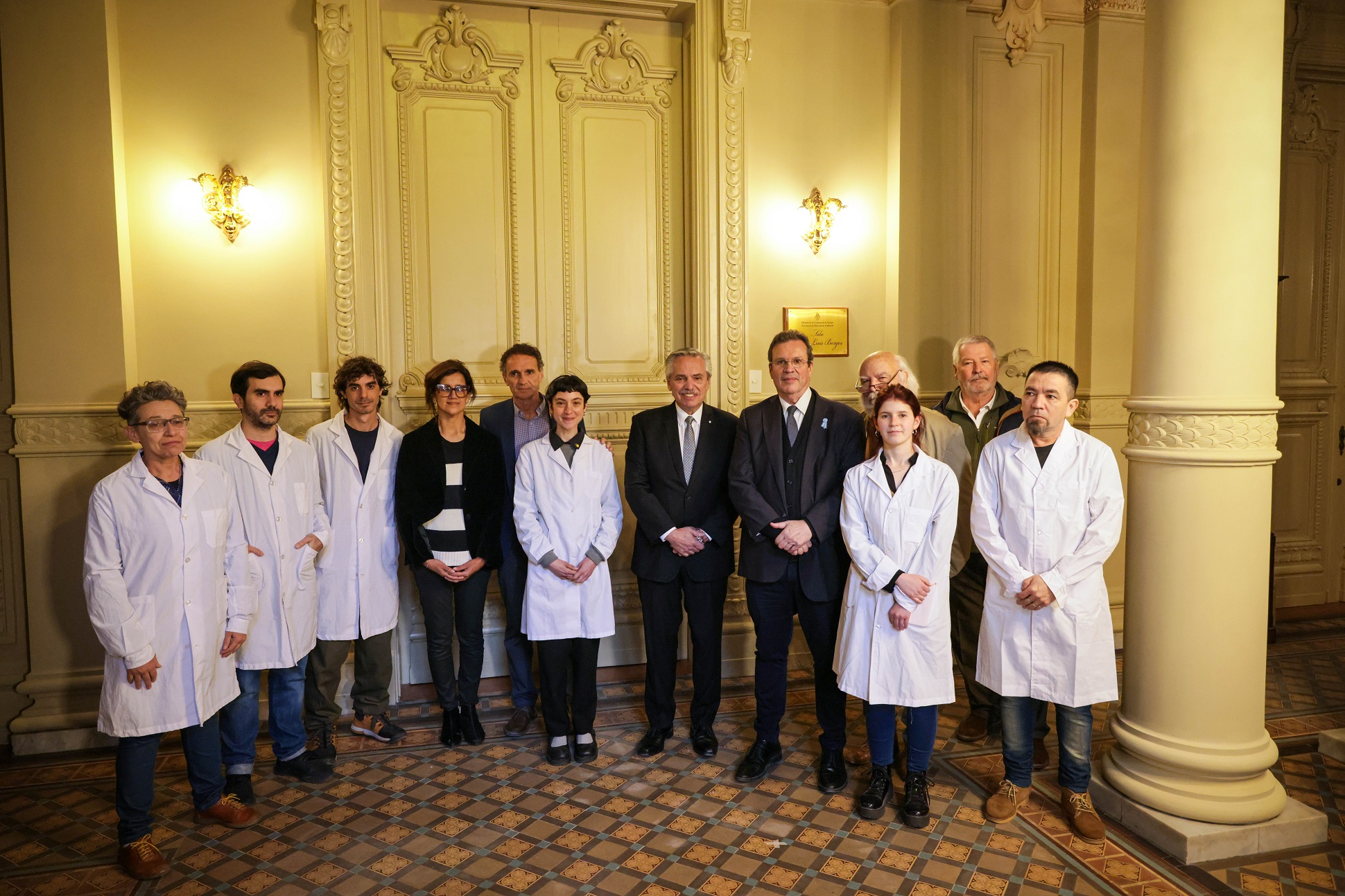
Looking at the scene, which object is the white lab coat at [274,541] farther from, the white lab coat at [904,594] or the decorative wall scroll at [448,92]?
the white lab coat at [904,594]

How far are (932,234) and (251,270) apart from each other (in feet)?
12.4

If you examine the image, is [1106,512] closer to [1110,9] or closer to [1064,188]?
[1064,188]

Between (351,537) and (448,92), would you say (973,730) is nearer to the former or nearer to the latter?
(351,537)

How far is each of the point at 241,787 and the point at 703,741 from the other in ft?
6.13

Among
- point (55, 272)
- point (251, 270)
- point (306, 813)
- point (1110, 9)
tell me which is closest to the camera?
point (306, 813)

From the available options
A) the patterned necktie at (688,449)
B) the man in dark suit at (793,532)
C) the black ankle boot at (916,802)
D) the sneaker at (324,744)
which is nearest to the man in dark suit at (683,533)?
the patterned necktie at (688,449)

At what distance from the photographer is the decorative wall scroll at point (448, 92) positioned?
4.74 m

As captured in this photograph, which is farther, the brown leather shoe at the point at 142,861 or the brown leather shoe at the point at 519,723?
the brown leather shoe at the point at 519,723

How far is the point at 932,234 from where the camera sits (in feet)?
17.6

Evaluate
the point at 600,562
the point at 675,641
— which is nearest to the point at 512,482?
the point at 600,562

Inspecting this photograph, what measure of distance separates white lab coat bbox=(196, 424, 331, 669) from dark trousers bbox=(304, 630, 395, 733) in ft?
0.74

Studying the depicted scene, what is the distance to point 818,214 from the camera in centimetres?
515

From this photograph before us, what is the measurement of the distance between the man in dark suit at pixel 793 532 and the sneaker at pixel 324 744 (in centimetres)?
174

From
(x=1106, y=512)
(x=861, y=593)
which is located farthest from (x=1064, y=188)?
(x=861, y=593)
